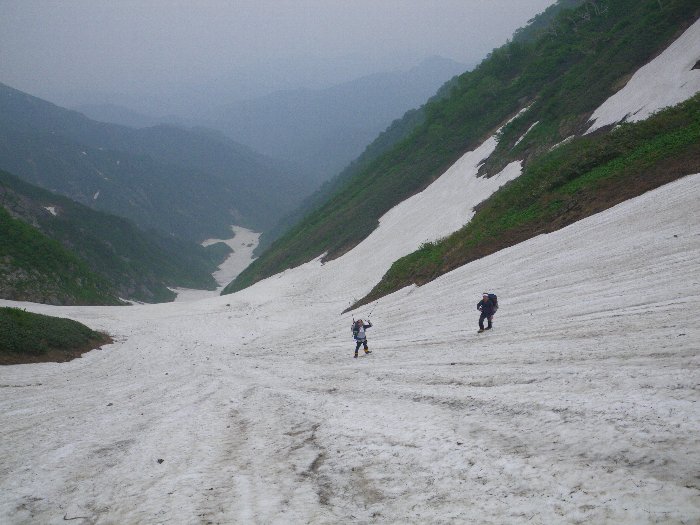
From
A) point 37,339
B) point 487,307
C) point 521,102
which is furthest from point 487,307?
point 521,102

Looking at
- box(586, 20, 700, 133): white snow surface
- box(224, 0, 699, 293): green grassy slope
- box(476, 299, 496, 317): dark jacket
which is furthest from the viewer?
box(224, 0, 699, 293): green grassy slope

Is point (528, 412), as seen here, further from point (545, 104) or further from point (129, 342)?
point (545, 104)

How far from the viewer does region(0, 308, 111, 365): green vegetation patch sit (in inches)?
968

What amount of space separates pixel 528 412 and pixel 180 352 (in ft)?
83.4

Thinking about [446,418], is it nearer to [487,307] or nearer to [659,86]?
[487,307]

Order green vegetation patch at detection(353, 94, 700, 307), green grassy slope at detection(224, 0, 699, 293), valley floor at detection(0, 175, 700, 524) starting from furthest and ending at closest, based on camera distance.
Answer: green grassy slope at detection(224, 0, 699, 293) → green vegetation patch at detection(353, 94, 700, 307) → valley floor at detection(0, 175, 700, 524)

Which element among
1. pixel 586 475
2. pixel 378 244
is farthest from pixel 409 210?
pixel 586 475

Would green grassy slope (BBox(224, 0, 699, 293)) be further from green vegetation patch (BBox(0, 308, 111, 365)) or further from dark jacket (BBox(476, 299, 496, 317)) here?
green vegetation patch (BBox(0, 308, 111, 365))

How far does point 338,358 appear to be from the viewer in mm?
19219

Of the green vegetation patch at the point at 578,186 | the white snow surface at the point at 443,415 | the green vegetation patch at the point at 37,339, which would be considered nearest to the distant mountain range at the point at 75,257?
the green vegetation patch at the point at 37,339

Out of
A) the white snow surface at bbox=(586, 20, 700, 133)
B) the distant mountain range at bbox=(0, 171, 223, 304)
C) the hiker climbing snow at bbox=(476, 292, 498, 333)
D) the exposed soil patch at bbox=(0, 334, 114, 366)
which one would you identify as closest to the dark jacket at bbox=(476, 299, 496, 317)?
the hiker climbing snow at bbox=(476, 292, 498, 333)

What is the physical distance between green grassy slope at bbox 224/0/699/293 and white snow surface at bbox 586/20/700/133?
2261 mm

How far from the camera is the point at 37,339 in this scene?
2652 cm

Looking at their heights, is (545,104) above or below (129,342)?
above
